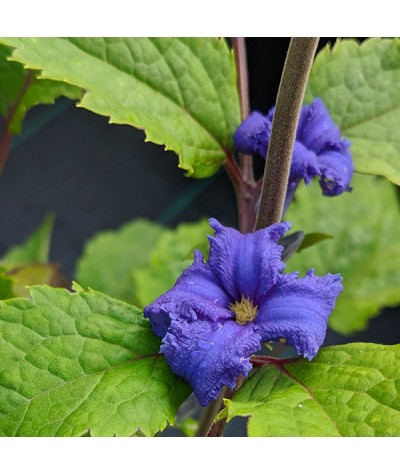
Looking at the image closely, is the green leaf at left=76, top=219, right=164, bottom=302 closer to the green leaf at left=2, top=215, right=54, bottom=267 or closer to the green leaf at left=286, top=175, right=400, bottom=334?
the green leaf at left=2, top=215, right=54, bottom=267

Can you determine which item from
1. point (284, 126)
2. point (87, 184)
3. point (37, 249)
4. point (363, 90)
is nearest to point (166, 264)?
point (37, 249)

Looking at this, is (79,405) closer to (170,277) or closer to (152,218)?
(170,277)

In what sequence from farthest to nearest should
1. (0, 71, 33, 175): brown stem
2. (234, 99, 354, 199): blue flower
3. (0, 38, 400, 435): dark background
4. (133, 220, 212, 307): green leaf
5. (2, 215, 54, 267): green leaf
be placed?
(0, 38, 400, 435): dark background → (2, 215, 54, 267): green leaf → (133, 220, 212, 307): green leaf → (0, 71, 33, 175): brown stem → (234, 99, 354, 199): blue flower

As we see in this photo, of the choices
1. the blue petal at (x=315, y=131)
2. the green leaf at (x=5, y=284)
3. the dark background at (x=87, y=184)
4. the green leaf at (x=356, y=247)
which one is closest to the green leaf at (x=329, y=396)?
the blue petal at (x=315, y=131)

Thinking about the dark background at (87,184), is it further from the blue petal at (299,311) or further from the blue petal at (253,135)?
the blue petal at (299,311)

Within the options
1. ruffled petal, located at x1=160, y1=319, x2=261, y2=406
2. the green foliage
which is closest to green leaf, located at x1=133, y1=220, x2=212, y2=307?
the green foliage

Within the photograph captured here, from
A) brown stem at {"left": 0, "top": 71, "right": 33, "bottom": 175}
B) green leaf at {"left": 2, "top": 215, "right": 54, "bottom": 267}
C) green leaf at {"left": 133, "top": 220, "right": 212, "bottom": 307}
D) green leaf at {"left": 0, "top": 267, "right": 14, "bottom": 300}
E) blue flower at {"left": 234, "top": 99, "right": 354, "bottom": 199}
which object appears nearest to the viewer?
blue flower at {"left": 234, "top": 99, "right": 354, "bottom": 199}

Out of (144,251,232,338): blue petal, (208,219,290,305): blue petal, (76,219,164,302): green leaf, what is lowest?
(76,219,164,302): green leaf
